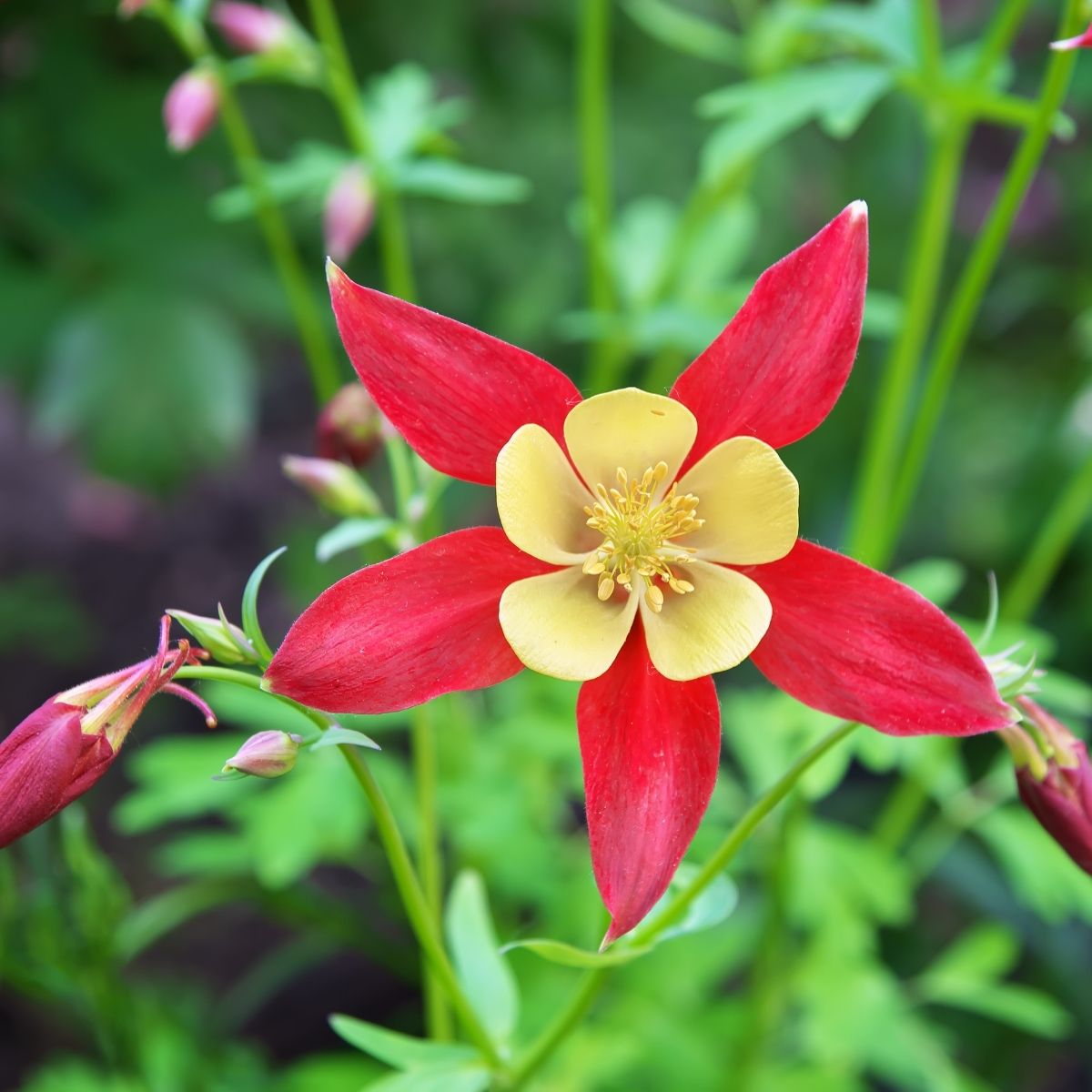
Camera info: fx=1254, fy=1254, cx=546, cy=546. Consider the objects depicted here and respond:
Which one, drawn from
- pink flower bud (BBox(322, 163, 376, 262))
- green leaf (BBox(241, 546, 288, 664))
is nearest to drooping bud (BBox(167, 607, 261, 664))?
A: green leaf (BBox(241, 546, 288, 664))

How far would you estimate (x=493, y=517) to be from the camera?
239cm

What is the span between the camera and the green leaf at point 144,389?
1.97 metres

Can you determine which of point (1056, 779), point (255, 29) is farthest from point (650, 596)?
point (255, 29)

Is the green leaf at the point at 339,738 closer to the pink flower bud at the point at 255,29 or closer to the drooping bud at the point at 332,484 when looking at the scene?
the drooping bud at the point at 332,484

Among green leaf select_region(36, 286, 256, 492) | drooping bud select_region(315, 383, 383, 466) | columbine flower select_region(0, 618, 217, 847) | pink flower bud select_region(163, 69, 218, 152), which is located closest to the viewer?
columbine flower select_region(0, 618, 217, 847)

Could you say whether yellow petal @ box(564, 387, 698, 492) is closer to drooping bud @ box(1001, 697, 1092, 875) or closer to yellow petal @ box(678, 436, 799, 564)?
yellow petal @ box(678, 436, 799, 564)

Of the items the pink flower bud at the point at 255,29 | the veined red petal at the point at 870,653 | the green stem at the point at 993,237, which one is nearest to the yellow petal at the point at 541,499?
the veined red petal at the point at 870,653

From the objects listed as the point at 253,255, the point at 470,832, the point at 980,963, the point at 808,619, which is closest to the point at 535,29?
the point at 253,255

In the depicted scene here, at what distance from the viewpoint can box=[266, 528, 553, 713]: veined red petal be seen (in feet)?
2.18

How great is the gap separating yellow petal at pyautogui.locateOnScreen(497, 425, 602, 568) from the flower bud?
173 mm

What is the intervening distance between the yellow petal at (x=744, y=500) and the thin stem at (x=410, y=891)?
0.25 metres

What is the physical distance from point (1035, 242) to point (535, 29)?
122 cm

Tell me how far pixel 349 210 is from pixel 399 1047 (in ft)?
2.68

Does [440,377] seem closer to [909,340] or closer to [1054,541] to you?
[909,340]
